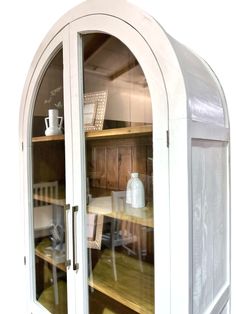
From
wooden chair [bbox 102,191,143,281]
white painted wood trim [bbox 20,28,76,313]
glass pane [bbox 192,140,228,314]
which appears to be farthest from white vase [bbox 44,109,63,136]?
glass pane [bbox 192,140,228,314]

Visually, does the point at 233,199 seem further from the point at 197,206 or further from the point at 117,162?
the point at 117,162

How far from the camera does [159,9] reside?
4.34ft

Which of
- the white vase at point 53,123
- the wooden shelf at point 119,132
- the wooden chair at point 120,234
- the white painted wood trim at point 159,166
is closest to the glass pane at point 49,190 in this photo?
the white vase at point 53,123

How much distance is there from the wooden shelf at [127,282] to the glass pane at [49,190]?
215 millimetres

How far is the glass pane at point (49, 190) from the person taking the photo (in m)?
1.31

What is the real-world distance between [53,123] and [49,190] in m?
0.36

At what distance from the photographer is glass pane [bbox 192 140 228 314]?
0.83 meters

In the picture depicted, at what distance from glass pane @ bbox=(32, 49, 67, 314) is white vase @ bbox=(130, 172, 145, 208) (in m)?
0.37

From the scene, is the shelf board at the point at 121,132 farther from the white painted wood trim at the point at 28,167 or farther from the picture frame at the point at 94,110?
the white painted wood trim at the point at 28,167

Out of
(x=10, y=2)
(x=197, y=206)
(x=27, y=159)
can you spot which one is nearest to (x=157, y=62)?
(x=197, y=206)

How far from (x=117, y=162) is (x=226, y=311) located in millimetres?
736

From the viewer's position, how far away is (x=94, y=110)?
116 cm

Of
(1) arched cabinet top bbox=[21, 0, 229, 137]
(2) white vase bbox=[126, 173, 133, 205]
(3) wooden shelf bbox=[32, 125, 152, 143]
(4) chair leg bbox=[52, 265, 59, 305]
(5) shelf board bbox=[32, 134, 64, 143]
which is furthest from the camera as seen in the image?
(4) chair leg bbox=[52, 265, 59, 305]

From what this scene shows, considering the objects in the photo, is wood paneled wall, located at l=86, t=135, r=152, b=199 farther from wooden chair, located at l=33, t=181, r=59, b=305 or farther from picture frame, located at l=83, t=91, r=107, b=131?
wooden chair, located at l=33, t=181, r=59, b=305
